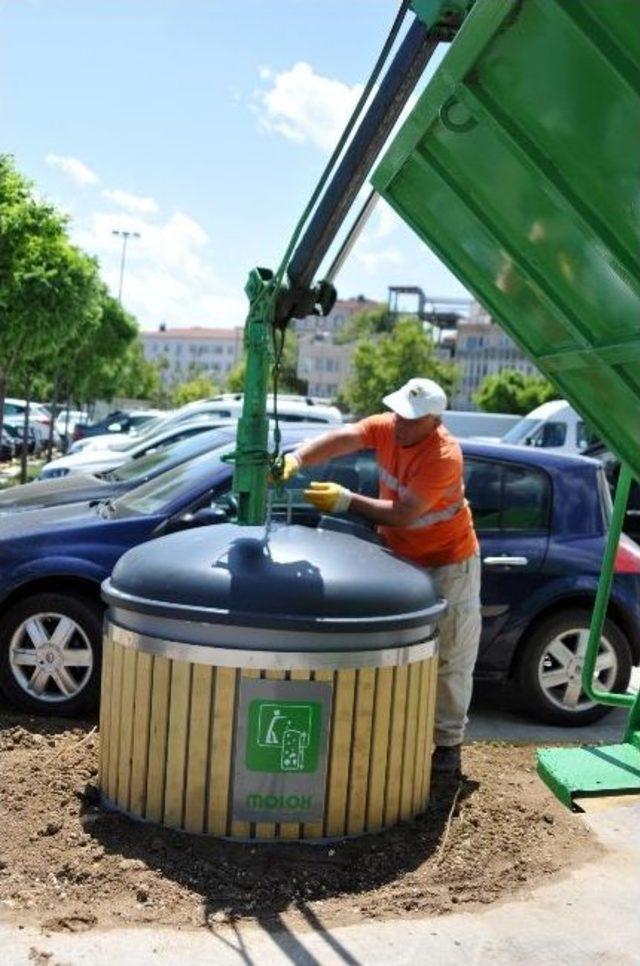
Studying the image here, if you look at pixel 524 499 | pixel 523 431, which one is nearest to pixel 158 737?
pixel 524 499

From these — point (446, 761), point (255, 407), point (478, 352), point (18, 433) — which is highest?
point (478, 352)

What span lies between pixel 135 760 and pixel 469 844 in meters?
1.37

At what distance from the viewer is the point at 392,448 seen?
16.9ft

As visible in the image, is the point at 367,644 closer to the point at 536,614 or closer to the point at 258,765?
the point at 258,765

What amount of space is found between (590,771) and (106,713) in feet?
6.55

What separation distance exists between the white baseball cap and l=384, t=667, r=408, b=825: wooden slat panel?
4.21 feet

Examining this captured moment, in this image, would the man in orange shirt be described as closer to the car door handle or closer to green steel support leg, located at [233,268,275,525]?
green steel support leg, located at [233,268,275,525]

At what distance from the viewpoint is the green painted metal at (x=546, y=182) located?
8.11 ft

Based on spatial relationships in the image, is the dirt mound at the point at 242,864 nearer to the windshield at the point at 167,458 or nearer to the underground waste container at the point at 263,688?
the underground waste container at the point at 263,688

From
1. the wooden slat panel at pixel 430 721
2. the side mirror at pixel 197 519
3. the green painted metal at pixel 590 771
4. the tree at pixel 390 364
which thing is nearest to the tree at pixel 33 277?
the side mirror at pixel 197 519

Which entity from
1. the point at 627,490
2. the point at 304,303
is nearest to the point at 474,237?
the point at 627,490

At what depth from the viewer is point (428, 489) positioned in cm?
489

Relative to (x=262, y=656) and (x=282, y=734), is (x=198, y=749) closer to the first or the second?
(x=282, y=734)

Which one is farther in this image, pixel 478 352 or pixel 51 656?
pixel 478 352
